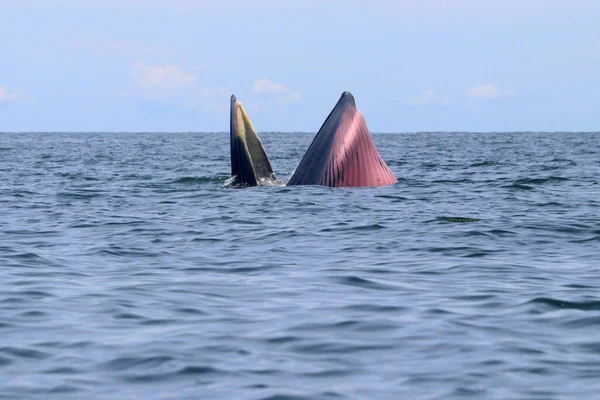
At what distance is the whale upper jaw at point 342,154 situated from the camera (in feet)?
61.3

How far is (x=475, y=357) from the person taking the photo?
24.8ft

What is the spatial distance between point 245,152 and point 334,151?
183cm

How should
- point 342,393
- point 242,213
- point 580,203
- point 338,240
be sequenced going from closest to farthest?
point 342,393
point 338,240
point 242,213
point 580,203

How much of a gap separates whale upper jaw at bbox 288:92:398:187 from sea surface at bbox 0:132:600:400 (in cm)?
38

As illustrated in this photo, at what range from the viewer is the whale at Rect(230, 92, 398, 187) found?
738 inches

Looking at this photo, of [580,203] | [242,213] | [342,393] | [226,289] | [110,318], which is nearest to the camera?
[342,393]

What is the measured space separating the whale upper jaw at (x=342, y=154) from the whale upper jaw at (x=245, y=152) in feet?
2.86

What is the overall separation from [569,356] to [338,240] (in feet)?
22.5

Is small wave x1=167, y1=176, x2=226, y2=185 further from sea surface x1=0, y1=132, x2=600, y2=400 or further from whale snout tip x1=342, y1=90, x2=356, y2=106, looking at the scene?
whale snout tip x1=342, y1=90, x2=356, y2=106

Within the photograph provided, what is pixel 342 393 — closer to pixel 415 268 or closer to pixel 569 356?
pixel 569 356

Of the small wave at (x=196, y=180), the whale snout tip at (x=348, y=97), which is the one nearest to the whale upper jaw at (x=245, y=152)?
the whale snout tip at (x=348, y=97)

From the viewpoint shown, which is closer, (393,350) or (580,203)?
(393,350)

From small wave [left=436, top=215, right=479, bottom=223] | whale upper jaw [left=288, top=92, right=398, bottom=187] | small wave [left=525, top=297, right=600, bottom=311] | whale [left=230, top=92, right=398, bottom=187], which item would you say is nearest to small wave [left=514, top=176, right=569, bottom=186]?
whale [left=230, top=92, right=398, bottom=187]

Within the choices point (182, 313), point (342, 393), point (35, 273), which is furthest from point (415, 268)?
point (342, 393)
